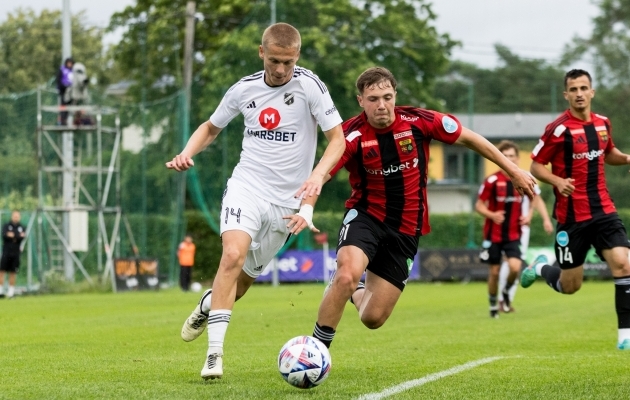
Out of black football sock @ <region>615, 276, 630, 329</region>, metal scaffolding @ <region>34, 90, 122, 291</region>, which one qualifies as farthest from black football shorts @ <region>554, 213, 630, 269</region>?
metal scaffolding @ <region>34, 90, 122, 291</region>

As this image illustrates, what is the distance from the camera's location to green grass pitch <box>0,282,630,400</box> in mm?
6523

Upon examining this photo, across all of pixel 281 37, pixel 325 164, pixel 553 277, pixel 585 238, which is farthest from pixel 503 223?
pixel 281 37

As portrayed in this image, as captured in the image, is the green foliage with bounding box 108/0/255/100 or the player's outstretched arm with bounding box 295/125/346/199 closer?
the player's outstretched arm with bounding box 295/125/346/199

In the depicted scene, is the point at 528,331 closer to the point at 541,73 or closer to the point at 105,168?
the point at 105,168

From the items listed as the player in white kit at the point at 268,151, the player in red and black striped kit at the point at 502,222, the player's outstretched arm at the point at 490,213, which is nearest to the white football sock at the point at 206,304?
the player in white kit at the point at 268,151

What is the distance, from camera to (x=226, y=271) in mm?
6922

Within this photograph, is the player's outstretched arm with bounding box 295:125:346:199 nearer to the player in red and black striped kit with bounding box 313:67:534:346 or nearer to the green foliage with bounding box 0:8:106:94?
the player in red and black striped kit with bounding box 313:67:534:346

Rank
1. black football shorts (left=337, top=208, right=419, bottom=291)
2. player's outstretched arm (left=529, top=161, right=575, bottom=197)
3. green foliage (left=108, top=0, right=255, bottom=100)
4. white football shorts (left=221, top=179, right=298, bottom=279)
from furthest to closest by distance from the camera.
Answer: green foliage (left=108, top=0, right=255, bottom=100) < player's outstretched arm (left=529, top=161, right=575, bottom=197) < black football shorts (left=337, top=208, right=419, bottom=291) < white football shorts (left=221, top=179, right=298, bottom=279)

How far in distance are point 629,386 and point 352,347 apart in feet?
12.0

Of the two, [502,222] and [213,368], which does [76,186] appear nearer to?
[502,222]

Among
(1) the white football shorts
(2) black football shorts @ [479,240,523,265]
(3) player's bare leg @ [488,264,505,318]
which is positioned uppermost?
(1) the white football shorts

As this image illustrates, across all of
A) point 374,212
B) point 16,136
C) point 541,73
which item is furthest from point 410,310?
point 541,73

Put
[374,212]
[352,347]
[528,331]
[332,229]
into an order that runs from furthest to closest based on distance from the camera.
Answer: [332,229] < [528,331] < [352,347] < [374,212]

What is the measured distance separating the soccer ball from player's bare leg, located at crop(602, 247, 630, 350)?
3.67 meters
